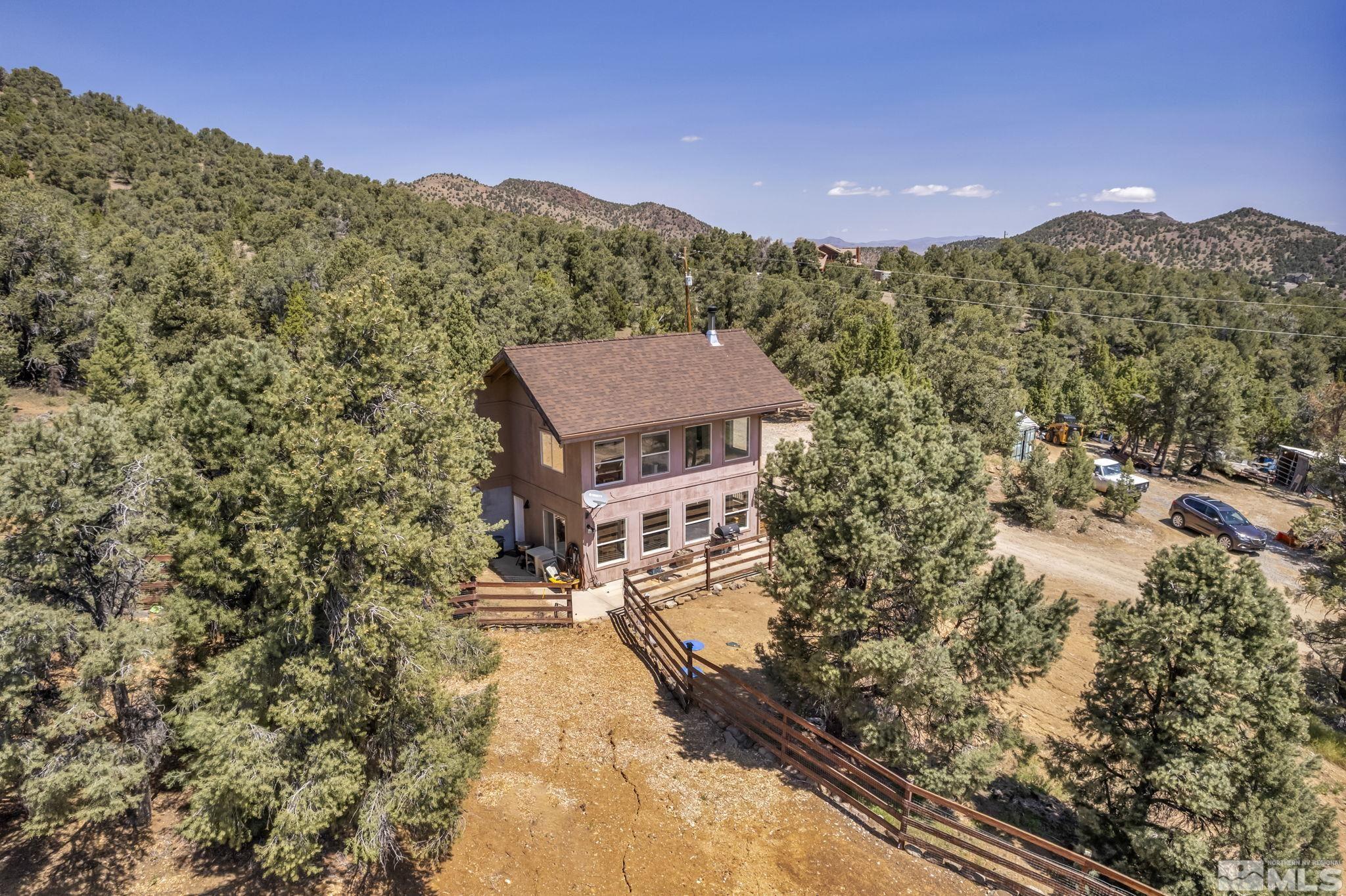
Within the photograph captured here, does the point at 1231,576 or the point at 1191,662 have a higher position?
the point at 1231,576

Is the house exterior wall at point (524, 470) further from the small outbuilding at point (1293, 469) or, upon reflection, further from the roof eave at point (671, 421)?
the small outbuilding at point (1293, 469)

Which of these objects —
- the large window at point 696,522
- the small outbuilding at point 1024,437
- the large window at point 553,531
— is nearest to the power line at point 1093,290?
the small outbuilding at point 1024,437

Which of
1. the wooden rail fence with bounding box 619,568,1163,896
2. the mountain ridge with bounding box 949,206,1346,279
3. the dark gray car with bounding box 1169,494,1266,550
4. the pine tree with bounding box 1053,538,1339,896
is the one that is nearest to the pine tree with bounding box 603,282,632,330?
the dark gray car with bounding box 1169,494,1266,550

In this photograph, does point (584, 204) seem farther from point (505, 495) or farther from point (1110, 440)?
point (505, 495)

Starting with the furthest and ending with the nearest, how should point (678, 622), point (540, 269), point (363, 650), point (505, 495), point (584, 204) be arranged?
point (584, 204)
point (540, 269)
point (505, 495)
point (678, 622)
point (363, 650)

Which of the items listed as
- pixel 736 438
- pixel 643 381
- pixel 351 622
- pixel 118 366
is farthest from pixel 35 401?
pixel 351 622

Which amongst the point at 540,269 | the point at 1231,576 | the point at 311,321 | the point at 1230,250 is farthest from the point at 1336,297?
the point at 311,321

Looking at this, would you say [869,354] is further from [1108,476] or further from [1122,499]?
[1108,476]

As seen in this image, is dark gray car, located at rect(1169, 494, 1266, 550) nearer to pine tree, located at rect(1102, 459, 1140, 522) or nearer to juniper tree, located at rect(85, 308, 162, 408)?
pine tree, located at rect(1102, 459, 1140, 522)
